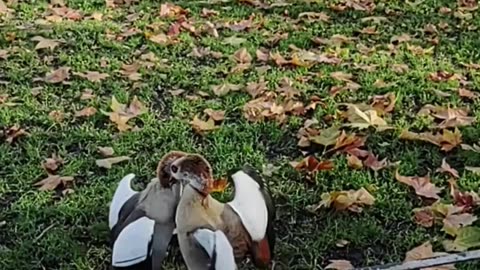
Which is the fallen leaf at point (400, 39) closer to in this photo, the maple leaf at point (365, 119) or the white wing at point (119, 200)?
the maple leaf at point (365, 119)

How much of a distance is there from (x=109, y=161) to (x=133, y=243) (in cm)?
96

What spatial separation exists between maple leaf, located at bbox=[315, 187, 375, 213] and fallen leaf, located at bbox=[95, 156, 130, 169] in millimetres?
754

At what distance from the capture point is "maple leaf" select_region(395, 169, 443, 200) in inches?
111

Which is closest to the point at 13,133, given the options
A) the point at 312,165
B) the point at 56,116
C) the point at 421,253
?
the point at 56,116

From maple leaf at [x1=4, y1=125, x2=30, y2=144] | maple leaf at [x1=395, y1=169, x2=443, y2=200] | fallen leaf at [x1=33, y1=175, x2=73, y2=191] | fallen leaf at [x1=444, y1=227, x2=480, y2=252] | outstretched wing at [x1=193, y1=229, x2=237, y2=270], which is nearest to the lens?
outstretched wing at [x1=193, y1=229, x2=237, y2=270]

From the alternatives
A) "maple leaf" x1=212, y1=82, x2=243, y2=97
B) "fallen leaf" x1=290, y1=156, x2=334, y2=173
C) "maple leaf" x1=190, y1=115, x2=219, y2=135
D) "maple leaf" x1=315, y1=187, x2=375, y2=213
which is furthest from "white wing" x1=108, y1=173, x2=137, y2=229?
"maple leaf" x1=212, y1=82, x2=243, y2=97

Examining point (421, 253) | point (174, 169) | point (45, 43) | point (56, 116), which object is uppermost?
point (174, 169)

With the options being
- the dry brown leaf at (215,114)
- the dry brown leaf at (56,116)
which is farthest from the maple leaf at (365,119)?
the dry brown leaf at (56,116)

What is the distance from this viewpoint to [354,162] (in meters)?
3.03

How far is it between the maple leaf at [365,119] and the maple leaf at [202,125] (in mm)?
526

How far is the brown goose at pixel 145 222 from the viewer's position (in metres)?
2.16

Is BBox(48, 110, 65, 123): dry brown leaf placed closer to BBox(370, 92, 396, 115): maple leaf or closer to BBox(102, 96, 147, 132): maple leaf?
BBox(102, 96, 147, 132): maple leaf

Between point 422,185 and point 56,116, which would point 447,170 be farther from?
point 56,116

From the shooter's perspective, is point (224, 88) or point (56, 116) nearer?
point (56, 116)
